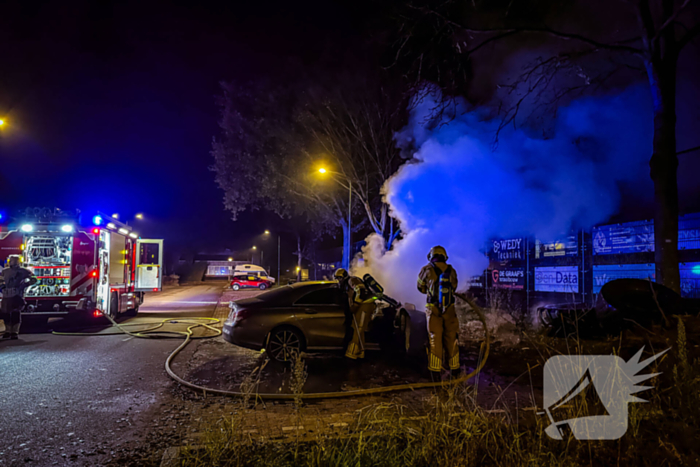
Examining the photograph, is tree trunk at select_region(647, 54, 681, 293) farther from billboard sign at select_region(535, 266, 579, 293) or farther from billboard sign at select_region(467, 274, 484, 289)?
billboard sign at select_region(467, 274, 484, 289)

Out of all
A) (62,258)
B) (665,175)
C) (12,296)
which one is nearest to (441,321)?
(665,175)

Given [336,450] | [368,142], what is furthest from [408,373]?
[368,142]

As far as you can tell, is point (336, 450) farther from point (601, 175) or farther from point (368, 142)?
point (368, 142)

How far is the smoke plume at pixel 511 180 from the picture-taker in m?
11.5

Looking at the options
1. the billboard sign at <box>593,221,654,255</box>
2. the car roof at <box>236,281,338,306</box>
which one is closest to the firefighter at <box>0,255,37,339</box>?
the car roof at <box>236,281,338,306</box>

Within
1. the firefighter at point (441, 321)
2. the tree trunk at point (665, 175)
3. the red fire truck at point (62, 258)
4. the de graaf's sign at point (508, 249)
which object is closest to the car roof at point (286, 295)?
the firefighter at point (441, 321)

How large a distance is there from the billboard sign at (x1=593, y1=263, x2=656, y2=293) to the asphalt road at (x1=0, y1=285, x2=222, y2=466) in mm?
9894

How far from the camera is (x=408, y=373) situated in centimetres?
629

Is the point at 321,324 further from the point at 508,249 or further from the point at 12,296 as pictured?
the point at 508,249

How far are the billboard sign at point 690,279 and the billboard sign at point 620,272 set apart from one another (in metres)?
0.53

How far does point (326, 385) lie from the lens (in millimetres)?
5602

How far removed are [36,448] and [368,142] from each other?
55.2ft

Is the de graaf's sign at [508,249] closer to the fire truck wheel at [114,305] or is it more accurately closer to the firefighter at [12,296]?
the fire truck wheel at [114,305]

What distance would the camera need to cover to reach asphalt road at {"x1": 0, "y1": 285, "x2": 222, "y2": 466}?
364cm
